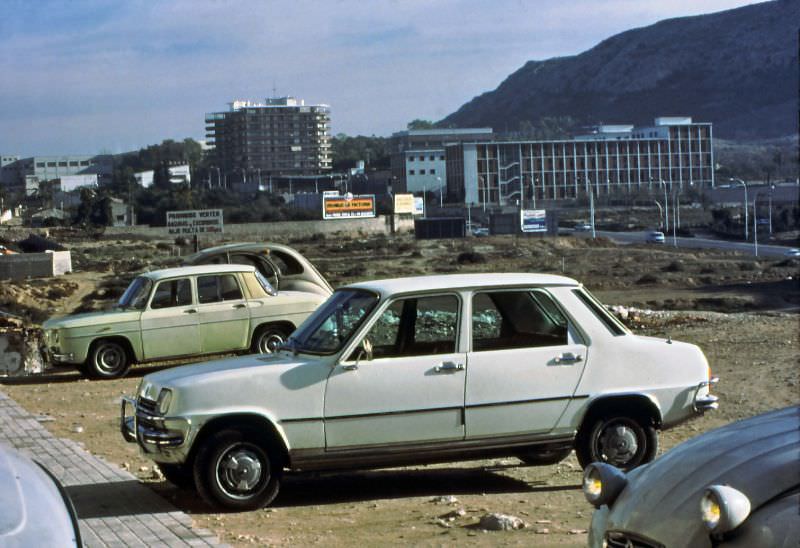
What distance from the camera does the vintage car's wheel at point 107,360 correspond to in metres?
16.7

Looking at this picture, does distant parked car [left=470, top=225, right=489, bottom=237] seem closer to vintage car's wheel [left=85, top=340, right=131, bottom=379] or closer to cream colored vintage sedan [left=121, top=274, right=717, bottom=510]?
vintage car's wheel [left=85, top=340, right=131, bottom=379]

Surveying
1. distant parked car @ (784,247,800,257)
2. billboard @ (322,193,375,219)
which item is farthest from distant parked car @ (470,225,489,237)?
distant parked car @ (784,247,800,257)

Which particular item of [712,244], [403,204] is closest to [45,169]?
[403,204]

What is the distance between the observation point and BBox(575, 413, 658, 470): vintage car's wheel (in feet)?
27.5

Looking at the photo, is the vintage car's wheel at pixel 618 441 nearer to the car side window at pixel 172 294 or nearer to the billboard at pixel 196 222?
the car side window at pixel 172 294

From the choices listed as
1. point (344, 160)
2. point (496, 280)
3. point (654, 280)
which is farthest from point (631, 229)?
point (496, 280)

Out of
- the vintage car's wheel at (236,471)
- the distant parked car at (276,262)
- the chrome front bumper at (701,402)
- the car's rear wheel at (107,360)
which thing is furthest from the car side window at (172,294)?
the chrome front bumper at (701,402)

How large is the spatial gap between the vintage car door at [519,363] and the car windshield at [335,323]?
811 mm

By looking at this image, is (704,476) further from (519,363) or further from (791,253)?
(791,253)

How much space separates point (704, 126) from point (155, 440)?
157488 millimetres

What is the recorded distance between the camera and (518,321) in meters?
8.52

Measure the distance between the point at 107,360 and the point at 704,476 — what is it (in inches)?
555

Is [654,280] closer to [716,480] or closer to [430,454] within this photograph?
[430,454]

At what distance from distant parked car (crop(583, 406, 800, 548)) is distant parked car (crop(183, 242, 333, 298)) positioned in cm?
1404
